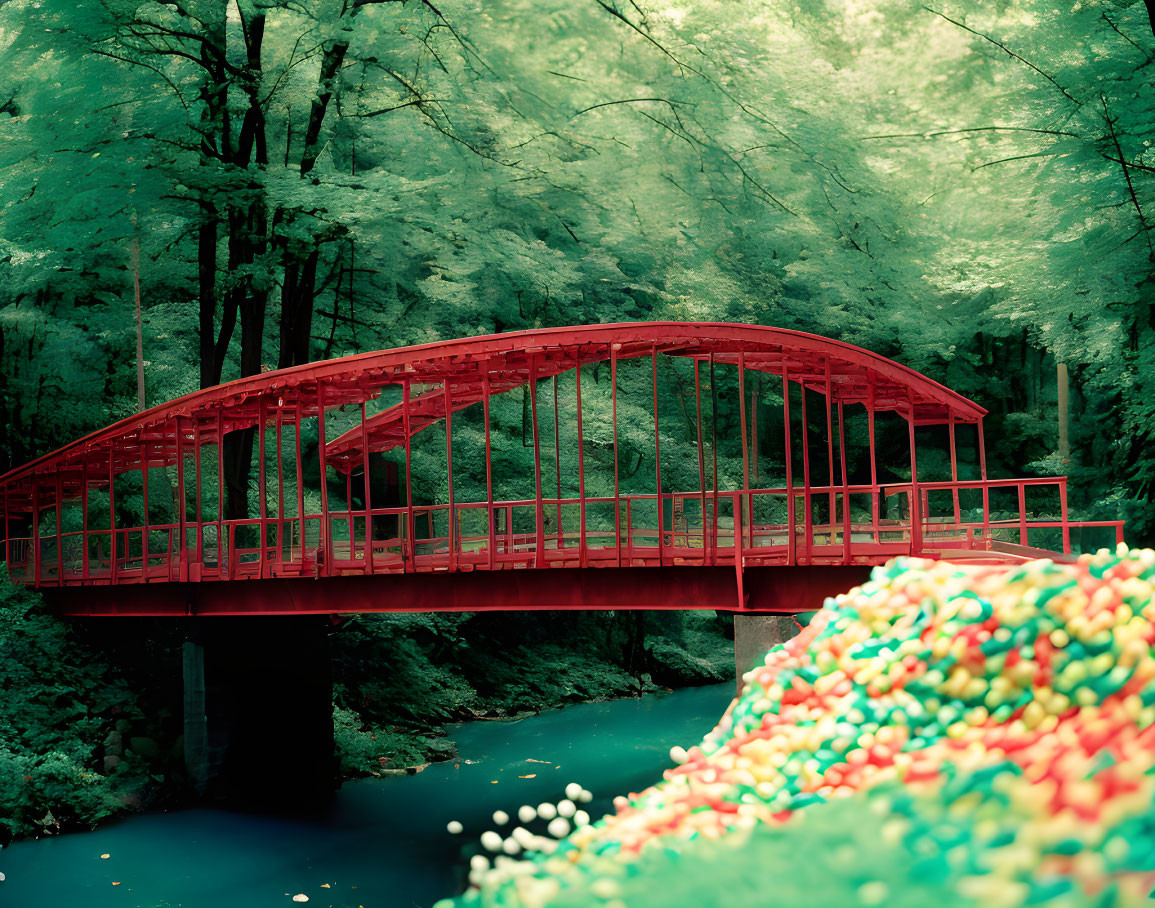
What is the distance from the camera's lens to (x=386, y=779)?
17250 millimetres

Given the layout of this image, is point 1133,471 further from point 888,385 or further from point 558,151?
point 558,151

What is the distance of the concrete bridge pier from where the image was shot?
51.6 feet

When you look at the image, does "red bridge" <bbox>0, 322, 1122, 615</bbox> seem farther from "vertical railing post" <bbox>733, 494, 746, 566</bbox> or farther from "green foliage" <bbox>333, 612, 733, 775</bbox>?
"green foliage" <bbox>333, 612, 733, 775</bbox>

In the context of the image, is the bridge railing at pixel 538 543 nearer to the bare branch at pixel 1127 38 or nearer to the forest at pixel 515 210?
the forest at pixel 515 210

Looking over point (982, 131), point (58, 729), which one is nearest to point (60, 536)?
point (58, 729)

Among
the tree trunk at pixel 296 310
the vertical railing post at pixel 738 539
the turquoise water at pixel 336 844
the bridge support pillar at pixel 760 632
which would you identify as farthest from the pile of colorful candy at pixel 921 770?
the tree trunk at pixel 296 310

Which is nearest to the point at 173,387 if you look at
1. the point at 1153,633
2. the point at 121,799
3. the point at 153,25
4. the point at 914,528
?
the point at 153,25

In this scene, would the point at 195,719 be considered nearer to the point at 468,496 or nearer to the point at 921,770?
the point at 468,496

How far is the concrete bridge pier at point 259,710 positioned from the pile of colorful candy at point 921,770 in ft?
38.7

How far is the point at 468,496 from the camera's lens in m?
23.9

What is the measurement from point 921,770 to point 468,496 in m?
20.0

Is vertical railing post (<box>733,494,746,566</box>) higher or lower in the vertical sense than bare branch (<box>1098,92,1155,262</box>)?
lower

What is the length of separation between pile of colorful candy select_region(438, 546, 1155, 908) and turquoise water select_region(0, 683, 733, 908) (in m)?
8.06

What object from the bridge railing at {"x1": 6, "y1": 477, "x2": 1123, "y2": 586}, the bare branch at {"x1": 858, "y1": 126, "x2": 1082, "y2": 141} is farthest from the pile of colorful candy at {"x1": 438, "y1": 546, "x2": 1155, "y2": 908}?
the bare branch at {"x1": 858, "y1": 126, "x2": 1082, "y2": 141}
